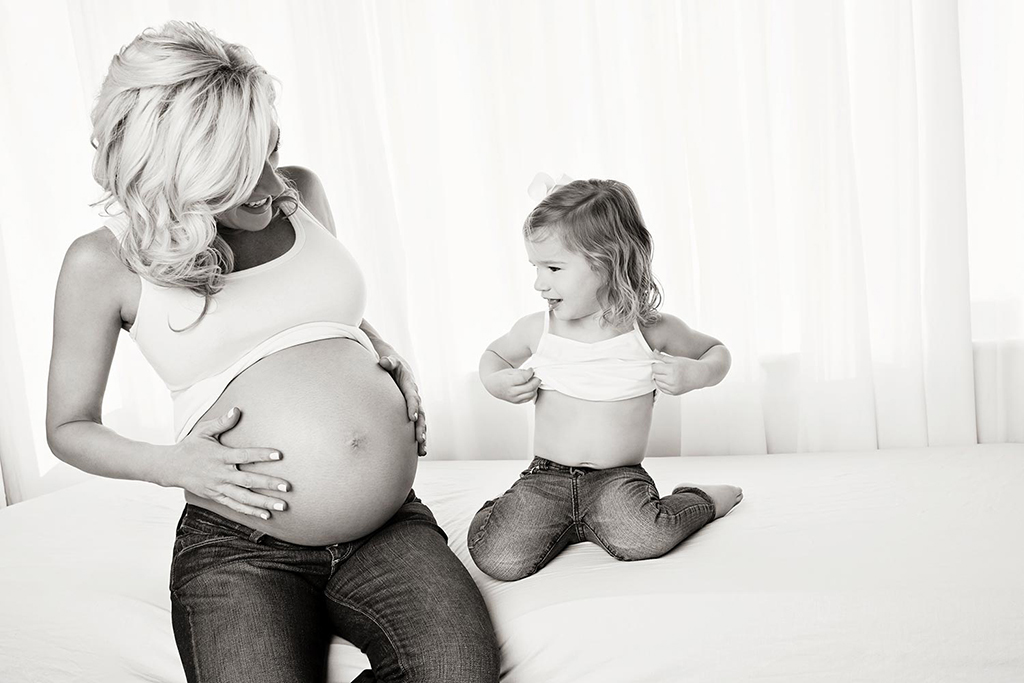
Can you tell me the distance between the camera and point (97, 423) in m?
1.32

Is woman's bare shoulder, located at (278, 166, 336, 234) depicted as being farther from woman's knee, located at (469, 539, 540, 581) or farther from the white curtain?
the white curtain

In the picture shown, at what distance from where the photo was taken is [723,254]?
2.22 metres

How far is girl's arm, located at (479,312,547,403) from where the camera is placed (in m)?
1.66

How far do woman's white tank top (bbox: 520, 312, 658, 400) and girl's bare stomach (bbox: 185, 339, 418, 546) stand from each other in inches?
16.0

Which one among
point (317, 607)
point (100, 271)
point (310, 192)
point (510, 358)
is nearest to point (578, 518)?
point (510, 358)

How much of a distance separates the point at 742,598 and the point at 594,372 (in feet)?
1.80

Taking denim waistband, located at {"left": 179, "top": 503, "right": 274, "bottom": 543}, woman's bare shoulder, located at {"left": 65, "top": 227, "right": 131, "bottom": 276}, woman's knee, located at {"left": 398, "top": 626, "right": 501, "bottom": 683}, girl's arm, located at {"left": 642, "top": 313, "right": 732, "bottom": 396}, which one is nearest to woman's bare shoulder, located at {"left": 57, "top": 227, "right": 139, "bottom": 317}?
woman's bare shoulder, located at {"left": 65, "top": 227, "right": 131, "bottom": 276}

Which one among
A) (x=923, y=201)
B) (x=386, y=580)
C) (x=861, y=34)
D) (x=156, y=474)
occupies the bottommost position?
(x=386, y=580)

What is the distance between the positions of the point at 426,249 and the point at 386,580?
4.35 ft

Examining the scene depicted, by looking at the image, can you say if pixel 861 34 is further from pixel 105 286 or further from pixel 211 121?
pixel 105 286

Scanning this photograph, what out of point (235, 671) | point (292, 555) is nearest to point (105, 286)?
point (292, 555)

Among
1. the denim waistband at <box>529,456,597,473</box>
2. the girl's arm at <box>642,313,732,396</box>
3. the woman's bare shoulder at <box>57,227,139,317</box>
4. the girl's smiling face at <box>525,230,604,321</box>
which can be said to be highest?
the woman's bare shoulder at <box>57,227,139,317</box>

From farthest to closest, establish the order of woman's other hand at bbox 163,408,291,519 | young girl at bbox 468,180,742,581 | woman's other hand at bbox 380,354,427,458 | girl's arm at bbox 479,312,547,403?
girl's arm at bbox 479,312,547,403, young girl at bbox 468,180,742,581, woman's other hand at bbox 380,354,427,458, woman's other hand at bbox 163,408,291,519

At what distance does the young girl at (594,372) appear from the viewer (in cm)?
155
